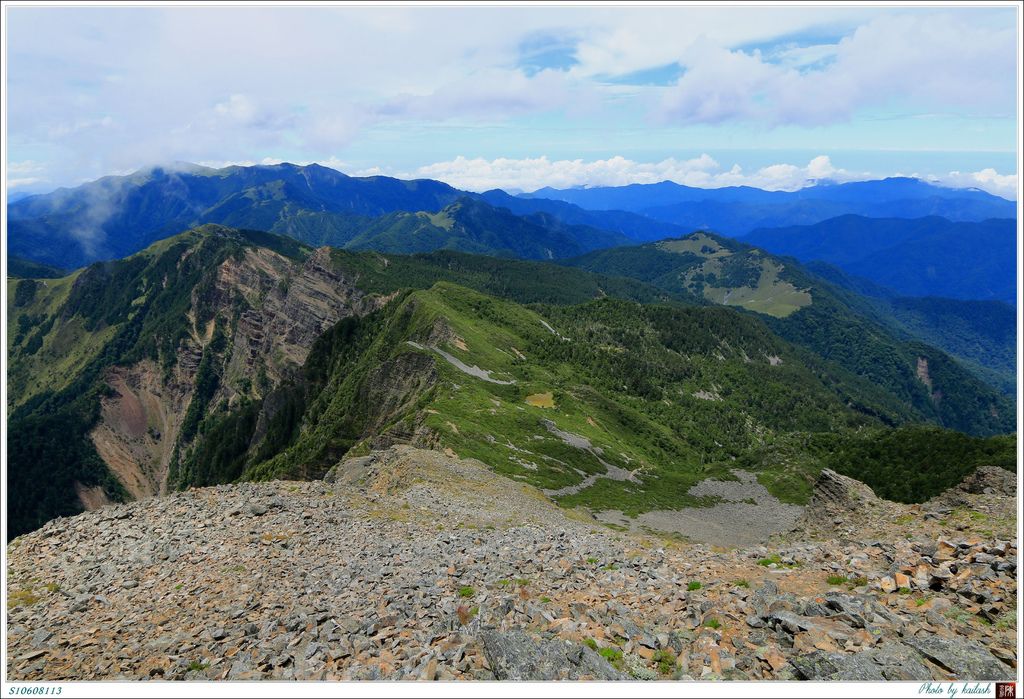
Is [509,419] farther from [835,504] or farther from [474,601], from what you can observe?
[474,601]

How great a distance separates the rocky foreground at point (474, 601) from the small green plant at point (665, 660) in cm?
7

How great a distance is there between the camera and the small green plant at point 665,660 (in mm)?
14570

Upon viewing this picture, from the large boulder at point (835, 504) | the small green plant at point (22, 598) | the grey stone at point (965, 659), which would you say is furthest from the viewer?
the large boulder at point (835, 504)

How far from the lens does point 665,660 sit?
1492 centimetres

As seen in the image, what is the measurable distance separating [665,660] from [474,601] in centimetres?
777

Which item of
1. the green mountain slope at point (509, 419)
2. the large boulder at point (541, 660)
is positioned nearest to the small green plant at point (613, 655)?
the large boulder at point (541, 660)

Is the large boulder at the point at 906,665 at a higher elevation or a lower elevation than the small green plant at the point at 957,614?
higher

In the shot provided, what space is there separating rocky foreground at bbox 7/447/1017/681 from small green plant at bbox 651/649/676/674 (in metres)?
0.07

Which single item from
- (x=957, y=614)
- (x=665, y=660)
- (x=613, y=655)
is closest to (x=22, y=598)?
(x=613, y=655)

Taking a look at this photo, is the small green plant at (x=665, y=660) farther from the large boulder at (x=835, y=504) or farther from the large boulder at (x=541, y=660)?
the large boulder at (x=835, y=504)

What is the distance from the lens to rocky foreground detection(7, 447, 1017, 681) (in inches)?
575

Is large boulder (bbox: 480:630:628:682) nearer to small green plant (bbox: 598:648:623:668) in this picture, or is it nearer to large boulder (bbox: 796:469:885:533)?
small green plant (bbox: 598:648:623:668)

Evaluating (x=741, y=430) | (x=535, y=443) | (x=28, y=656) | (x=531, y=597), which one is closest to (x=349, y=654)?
(x=531, y=597)

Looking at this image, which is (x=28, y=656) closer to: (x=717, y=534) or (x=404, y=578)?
(x=404, y=578)
